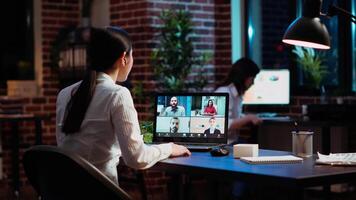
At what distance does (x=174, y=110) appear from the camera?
373 cm

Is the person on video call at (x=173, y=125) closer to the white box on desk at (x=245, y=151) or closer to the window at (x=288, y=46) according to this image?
the white box on desk at (x=245, y=151)

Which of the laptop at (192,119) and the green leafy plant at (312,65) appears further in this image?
the green leafy plant at (312,65)

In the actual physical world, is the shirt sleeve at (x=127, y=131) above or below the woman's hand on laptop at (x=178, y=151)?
above

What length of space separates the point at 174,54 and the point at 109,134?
3.13m

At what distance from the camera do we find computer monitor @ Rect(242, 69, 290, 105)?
6.15m

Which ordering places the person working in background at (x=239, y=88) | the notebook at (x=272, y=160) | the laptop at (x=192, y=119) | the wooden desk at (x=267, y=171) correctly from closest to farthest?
the wooden desk at (x=267, y=171) → the notebook at (x=272, y=160) → the laptop at (x=192, y=119) → the person working in background at (x=239, y=88)

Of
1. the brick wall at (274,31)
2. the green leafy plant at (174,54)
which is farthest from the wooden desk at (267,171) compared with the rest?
the brick wall at (274,31)

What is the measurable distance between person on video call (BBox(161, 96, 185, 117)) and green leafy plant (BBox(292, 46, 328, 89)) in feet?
8.87

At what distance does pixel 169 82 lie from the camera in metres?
5.90

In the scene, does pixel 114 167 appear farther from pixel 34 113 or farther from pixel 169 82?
pixel 34 113

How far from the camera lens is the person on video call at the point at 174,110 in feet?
12.2

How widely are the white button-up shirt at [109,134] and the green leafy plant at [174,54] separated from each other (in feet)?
9.95

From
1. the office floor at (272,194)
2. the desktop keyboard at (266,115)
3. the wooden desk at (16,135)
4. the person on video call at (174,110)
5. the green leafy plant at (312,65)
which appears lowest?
the office floor at (272,194)

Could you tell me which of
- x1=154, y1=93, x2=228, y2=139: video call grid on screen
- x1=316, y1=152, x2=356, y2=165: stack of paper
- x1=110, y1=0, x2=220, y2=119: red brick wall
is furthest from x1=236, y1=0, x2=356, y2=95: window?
x1=316, y1=152, x2=356, y2=165: stack of paper
